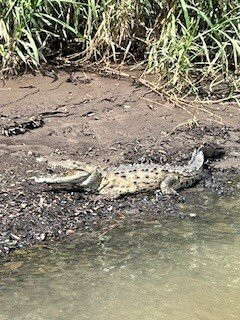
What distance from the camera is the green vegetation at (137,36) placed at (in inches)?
296

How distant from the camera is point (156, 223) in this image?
544cm

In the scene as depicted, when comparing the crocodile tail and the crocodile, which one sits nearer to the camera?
the crocodile

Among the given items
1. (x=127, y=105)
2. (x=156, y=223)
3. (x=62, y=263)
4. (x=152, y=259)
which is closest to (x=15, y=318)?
(x=62, y=263)

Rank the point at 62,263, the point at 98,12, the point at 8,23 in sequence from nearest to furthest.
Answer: the point at 62,263 < the point at 8,23 < the point at 98,12

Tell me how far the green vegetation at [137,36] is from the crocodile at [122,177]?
5.47 ft

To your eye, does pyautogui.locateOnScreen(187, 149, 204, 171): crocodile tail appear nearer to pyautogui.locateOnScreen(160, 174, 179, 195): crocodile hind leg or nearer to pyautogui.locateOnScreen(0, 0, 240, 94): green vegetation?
pyautogui.locateOnScreen(160, 174, 179, 195): crocodile hind leg

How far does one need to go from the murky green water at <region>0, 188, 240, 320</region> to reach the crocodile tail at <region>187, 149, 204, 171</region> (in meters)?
0.98

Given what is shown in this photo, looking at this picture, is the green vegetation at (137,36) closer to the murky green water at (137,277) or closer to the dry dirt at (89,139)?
the dry dirt at (89,139)

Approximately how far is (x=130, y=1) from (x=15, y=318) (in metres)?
4.95

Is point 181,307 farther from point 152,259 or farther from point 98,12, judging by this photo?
point 98,12

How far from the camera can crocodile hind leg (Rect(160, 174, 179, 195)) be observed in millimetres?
6156

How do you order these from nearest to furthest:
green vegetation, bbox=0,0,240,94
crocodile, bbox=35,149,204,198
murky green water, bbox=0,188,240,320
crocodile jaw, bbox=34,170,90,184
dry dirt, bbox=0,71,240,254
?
murky green water, bbox=0,188,240,320
dry dirt, bbox=0,71,240,254
crocodile jaw, bbox=34,170,90,184
crocodile, bbox=35,149,204,198
green vegetation, bbox=0,0,240,94

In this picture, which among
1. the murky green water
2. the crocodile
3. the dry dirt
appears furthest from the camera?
the crocodile

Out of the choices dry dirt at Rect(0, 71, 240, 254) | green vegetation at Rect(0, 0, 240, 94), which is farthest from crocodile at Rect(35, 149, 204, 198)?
green vegetation at Rect(0, 0, 240, 94)
